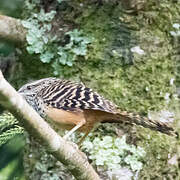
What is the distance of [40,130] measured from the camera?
7.63ft

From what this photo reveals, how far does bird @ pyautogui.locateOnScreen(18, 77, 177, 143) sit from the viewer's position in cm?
327

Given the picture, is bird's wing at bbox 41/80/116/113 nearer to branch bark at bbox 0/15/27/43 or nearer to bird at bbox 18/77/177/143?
bird at bbox 18/77/177/143

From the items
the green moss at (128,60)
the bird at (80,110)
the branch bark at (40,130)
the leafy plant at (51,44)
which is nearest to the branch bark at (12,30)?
the leafy plant at (51,44)

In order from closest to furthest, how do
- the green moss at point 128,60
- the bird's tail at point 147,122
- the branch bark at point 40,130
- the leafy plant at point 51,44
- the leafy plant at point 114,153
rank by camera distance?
the branch bark at point 40,130
the bird's tail at point 147,122
the leafy plant at point 114,153
the green moss at point 128,60
the leafy plant at point 51,44

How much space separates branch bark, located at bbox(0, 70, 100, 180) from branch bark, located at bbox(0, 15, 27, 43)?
4.97ft

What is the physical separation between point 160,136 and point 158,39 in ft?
2.73

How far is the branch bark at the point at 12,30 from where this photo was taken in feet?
12.6

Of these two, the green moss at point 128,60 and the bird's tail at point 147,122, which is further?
the green moss at point 128,60

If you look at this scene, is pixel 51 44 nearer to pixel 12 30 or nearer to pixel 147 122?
pixel 12 30

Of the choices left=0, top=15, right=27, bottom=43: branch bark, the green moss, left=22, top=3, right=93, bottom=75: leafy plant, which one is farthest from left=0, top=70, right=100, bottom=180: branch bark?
left=0, top=15, right=27, bottom=43: branch bark

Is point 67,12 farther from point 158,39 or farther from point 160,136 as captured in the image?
point 160,136

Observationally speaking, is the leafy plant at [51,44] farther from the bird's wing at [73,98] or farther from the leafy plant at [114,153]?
the leafy plant at [114,153]

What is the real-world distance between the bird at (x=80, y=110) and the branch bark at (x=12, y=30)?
0.53 meters

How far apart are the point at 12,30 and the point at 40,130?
5.73 ft
